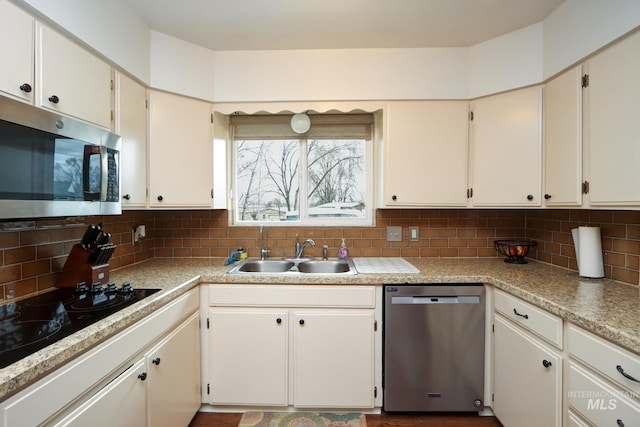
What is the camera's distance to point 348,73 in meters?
2.05

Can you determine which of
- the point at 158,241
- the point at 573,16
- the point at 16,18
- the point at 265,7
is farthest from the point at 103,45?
the point at 573,16

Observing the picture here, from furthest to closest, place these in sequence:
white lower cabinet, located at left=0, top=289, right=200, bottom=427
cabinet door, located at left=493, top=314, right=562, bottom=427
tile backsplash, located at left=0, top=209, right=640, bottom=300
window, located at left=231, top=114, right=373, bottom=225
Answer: window, located at left=231, top=114, right=373, bottom=225, tile backsplash, located at left=0, top=209, right=640, bottom=300, cabinet door, located at left=493, top=314, right=562, bottom=427, white lower cabinet, located at left=0, top=289, right=200, bottom=427

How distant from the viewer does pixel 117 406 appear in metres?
1.11

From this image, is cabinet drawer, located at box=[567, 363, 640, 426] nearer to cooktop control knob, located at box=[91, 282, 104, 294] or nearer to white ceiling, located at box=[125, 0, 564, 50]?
white ceiling, located at box=[125, 0, 564, 50]

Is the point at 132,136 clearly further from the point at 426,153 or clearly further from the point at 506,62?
the point at 506,62

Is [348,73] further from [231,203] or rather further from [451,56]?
[231,203]

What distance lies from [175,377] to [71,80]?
1.55m

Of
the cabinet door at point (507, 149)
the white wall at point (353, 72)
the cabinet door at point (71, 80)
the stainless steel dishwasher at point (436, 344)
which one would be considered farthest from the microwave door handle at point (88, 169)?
the cabinet door at point (507, 149)

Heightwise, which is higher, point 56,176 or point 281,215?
point 56,176

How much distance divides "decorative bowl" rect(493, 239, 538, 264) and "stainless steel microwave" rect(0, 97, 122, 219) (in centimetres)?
255

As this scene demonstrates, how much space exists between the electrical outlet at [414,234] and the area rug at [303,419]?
1.32m

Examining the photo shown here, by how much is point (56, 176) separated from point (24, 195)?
0.47 feet

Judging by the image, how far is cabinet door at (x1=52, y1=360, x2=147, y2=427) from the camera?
0.96 m

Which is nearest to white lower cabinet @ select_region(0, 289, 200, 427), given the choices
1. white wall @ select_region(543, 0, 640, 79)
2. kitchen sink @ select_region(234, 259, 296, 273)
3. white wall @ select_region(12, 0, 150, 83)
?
kitchen sink @ select_region(234, 259, 296, 273)
